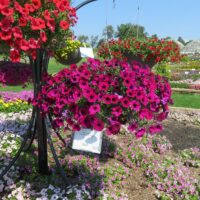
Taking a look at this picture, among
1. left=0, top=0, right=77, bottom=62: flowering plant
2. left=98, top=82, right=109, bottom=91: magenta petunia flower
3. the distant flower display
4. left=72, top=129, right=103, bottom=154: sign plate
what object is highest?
left=0, top=0, right=77, bottom=62: flowering plant

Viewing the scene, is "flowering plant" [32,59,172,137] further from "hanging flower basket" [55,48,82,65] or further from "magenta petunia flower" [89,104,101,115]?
"hanging flower basket" [55,48,82,65]

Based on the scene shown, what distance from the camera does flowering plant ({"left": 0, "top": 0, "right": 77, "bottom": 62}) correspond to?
9.37 feet

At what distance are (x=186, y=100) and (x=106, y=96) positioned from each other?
29.9ft

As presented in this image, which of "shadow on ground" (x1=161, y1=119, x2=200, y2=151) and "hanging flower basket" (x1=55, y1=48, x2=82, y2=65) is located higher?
"hanging flower basket" (x1=55, y1=48, x2=82, y2=65)

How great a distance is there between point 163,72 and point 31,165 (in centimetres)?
1249

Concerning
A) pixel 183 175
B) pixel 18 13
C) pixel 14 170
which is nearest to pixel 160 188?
pixel 183 175

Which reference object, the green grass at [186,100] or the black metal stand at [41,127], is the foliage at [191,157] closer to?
the black metal stand at [41,127]

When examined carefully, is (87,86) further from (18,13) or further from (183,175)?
(183,175)

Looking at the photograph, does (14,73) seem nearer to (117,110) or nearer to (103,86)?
(103,86)

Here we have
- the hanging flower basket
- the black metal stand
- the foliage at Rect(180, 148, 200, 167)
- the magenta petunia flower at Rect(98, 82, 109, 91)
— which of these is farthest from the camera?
the hanging flower basket

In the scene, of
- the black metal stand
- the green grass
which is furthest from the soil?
the green grass

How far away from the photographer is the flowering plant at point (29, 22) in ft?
9.37

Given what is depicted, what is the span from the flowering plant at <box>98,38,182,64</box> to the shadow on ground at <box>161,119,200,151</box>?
155 centimetres

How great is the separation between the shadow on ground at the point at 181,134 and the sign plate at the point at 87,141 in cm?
309
